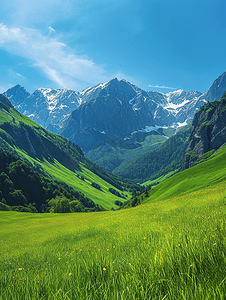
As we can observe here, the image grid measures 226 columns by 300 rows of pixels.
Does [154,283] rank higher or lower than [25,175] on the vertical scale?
higher

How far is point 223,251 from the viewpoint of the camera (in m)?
2.70

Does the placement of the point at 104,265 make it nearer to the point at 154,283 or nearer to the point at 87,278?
the point at 87,278

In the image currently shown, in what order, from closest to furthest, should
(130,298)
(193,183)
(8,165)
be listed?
(130,298)
(193,183)
(8,165)

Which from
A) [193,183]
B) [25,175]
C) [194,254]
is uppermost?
[194,254]

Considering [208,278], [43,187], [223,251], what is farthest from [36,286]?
[43,187]

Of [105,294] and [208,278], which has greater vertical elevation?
[208,278]

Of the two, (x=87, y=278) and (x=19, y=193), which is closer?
(x=87, y=278)

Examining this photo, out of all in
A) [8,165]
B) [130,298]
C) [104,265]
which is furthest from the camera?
[8,165]

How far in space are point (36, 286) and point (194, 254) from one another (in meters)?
2.40

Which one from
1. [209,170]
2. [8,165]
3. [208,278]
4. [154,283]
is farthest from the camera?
[8,165]

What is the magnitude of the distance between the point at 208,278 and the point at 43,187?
209768 millimetres

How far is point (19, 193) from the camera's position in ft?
547

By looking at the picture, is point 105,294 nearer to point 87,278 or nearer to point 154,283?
point 154,283

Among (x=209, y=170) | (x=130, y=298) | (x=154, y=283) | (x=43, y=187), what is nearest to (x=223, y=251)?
(x=154, y=283)
